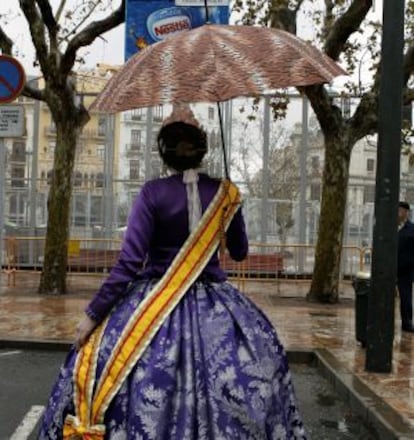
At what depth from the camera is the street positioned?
5488mm

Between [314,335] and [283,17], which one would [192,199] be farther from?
[283,17]

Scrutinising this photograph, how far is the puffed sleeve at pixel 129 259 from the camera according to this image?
9.72ft

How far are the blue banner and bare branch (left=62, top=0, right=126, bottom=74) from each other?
229cm

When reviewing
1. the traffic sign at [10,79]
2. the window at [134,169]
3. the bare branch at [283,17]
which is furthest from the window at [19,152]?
the traffic sign at [10,79]

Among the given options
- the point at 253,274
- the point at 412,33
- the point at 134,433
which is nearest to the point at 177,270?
the point at 134,433

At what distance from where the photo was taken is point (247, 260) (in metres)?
16.4

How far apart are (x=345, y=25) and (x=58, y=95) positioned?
16.7 feet

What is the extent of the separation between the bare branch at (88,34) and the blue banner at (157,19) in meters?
2.29

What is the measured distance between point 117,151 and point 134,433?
1750 centimetres

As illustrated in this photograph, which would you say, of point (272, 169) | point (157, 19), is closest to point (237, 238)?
point (157, 19)

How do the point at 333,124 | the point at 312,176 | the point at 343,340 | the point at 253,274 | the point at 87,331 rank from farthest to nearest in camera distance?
the point at 312,176 → the point at 253,274 → the point at 333,124 → the point at 343,340 → the point at 87,331

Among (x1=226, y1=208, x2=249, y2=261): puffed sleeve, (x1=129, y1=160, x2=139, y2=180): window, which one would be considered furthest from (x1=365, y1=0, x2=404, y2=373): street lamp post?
(x1=129, y1=160, x2=139, y2=180): window

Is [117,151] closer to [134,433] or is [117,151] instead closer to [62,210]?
[62,210]

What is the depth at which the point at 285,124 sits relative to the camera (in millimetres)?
19516
